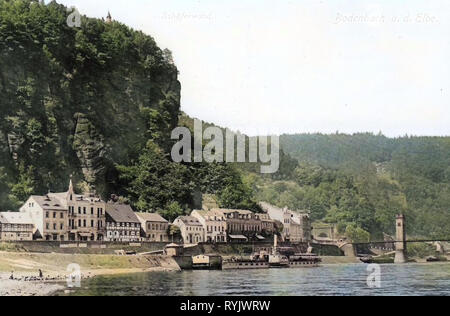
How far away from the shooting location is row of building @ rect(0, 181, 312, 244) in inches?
2077

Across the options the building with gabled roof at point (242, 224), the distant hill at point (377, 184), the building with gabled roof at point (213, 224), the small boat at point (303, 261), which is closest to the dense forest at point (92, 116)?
the building with gabled roof at point (213, 224)

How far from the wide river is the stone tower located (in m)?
35.0

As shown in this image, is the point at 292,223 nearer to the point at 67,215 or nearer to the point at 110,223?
the point at 110,223

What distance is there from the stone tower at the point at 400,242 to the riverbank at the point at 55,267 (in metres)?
38.5

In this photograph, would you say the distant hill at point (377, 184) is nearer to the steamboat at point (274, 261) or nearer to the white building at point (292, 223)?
the white building at point (292, 223)

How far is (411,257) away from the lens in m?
91.0

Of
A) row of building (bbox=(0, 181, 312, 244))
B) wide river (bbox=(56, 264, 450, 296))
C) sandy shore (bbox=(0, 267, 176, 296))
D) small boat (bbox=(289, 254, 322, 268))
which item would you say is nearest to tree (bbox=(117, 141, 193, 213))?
row of building (bbox=(0, 181, 312, 244))

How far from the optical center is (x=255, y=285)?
4216 centimetres

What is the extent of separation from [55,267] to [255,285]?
1228 centimetres

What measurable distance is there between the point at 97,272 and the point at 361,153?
76317 millimetres

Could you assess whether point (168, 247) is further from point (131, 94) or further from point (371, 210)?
point (371, 210)

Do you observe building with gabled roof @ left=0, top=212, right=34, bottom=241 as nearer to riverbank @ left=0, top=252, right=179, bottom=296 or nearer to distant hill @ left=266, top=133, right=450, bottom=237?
riverbank @ left=0, top=252, right=179, bottom=296
